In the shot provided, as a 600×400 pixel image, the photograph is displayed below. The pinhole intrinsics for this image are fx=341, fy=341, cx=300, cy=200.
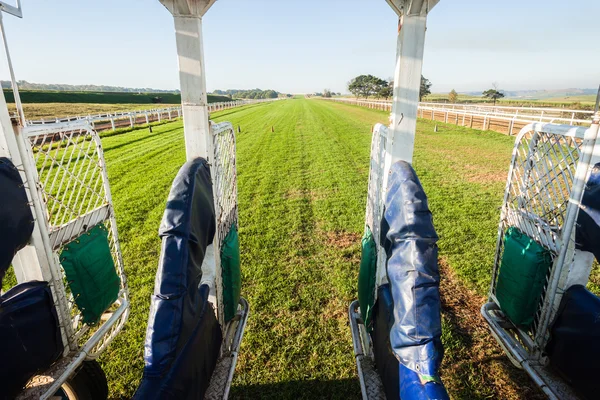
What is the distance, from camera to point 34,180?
2.48 m

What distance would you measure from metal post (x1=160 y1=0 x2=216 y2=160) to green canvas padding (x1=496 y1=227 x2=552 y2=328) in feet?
9.69

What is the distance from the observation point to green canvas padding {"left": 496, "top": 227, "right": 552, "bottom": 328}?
295 centimetres

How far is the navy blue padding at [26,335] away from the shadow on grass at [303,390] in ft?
5.51

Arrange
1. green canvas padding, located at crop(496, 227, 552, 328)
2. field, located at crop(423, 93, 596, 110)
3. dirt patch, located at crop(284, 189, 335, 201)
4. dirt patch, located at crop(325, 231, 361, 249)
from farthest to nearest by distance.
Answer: field, located at crop(423, 93, 596, 110)
dirt patch, located at crop(284, 189, 335, 201)
dirt patch, located at crop(325, 231, 361, 249)
green canvas padding, located at crop(496, 227, 552, 328)

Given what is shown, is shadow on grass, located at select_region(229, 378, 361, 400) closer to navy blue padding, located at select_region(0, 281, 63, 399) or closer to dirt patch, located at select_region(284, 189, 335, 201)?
navy blue padding, located at select_region(0, 281, 63, 399)

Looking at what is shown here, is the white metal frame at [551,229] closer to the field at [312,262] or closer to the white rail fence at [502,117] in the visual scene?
the field at [312,262]

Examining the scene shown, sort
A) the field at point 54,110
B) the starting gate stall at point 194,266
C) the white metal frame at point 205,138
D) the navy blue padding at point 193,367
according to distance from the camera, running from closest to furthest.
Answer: the navy blue padding at point 193,367 → the starting gate stall at point 194,266 → the white metal frame at point 205,138 → the field at point 54,110

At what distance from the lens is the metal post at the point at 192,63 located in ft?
7.98

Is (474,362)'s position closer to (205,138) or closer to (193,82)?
(205,138)

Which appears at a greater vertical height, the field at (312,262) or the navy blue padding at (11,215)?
the navy blue padding at (11,215)

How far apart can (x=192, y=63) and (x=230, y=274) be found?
6.02ft

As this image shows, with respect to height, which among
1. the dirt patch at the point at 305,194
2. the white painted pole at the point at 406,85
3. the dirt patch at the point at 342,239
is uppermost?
the white painted pole at the point at 406,85

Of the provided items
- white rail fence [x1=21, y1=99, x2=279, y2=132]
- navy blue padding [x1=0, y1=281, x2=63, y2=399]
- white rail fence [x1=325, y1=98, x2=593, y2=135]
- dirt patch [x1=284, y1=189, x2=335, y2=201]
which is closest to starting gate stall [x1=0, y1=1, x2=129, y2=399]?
navy blue padding [x1=0, y1=281, x2=63, y2=399]

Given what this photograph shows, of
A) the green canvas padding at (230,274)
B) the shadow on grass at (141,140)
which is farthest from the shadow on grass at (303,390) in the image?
the shadow on grass at (141,140)
